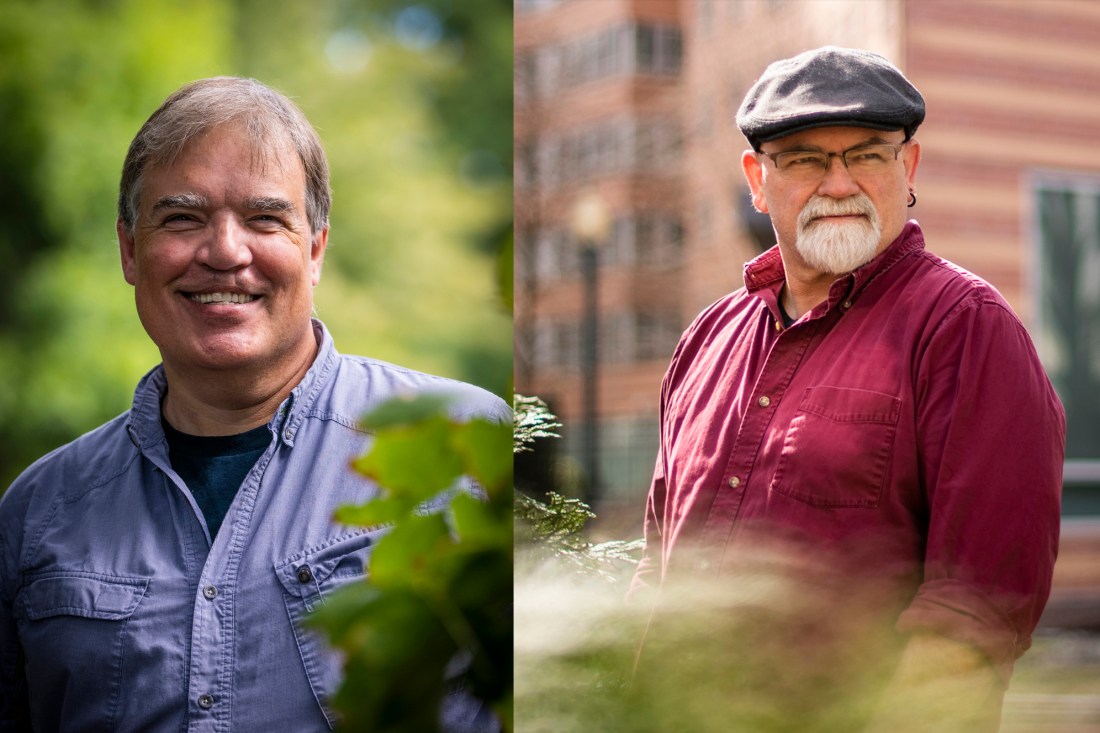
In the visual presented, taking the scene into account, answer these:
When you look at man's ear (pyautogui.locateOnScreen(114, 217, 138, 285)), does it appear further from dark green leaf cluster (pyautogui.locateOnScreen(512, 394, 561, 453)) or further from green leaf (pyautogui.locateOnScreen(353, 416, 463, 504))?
green leaf (pyautogui.locateOnScreen(353, 416, 463, 504))

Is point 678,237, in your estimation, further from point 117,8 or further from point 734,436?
point 117,8

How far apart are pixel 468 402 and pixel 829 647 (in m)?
0.44

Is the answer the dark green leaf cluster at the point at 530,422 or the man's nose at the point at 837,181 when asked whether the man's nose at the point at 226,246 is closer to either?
the dark green leaf cluster at the point at 530,422

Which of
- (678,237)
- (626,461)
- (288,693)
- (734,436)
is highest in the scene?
(678,237)

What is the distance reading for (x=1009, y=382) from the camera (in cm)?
121

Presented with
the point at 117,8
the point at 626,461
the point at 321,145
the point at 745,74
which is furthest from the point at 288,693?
the point at 745,74

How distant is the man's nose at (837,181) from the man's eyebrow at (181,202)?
0.76 m

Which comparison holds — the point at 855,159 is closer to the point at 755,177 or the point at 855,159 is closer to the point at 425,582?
the point at 755,177

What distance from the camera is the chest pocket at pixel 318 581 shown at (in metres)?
1.40

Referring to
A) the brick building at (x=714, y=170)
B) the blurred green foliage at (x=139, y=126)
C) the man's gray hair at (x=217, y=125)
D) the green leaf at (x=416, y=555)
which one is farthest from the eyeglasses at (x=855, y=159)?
the green leaf at (x=416, y=555)

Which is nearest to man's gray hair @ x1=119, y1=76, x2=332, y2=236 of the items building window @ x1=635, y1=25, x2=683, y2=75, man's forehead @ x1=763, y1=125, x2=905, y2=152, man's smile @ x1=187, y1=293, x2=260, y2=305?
man's smile @ x1=187, y1=293, x2=260, y2=305

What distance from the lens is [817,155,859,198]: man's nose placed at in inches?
52.6

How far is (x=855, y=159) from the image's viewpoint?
4.41 ft

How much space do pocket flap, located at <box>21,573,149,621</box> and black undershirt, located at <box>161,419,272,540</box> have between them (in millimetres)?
131
